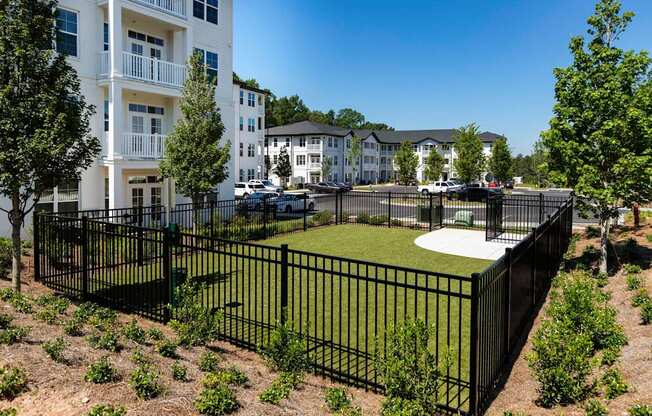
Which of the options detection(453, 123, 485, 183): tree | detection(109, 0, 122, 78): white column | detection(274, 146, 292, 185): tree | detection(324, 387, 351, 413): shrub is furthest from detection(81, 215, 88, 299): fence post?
detection(274, 146, 292, 185): tree

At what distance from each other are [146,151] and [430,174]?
148 feet

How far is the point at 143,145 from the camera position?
21.0 m

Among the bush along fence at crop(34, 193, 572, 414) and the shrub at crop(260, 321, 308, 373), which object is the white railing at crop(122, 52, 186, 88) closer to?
the bush along fence at crop(34, 193, 572, 414)

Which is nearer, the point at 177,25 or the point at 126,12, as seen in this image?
the point at 126,12

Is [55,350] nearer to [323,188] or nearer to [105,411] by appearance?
[105,411]

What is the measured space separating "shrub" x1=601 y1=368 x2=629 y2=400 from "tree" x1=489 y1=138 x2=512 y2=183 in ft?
200

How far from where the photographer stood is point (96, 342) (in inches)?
255

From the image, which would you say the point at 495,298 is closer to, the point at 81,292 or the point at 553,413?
the point at 553,413

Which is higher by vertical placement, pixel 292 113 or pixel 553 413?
pixel 292 113

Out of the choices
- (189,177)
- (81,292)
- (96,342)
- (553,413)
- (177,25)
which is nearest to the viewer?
(553,413)

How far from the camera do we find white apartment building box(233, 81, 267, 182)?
55938 mm

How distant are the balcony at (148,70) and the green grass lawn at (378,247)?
28.7ft

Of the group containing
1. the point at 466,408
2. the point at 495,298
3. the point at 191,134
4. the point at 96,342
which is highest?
the point at 191,134

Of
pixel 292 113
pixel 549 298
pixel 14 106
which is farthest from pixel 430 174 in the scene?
pixel 292 113
